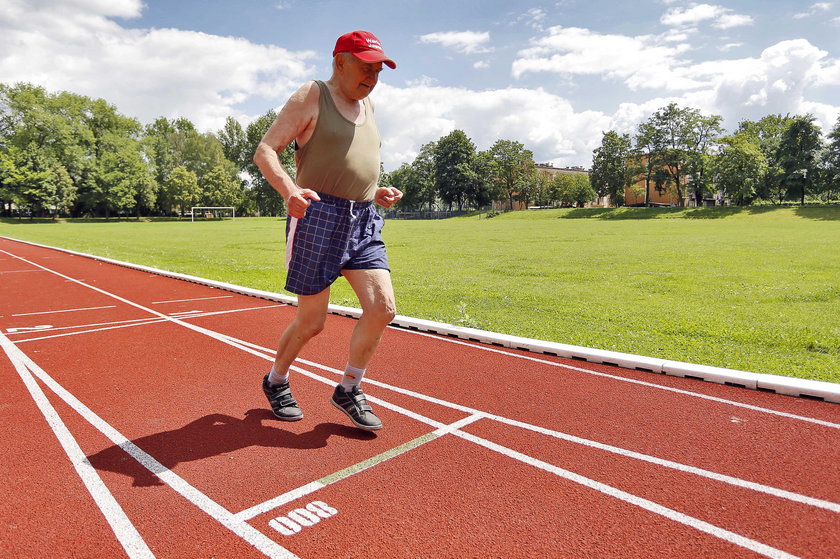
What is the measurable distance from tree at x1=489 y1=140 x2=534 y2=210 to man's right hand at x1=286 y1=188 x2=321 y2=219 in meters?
85.5

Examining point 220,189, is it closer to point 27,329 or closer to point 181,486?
point 27,329

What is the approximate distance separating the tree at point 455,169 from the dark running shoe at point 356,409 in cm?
8425

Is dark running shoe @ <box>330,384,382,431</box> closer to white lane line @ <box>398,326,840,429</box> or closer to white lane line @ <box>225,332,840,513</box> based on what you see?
white lane line @ <box>225,332,840,513</box>

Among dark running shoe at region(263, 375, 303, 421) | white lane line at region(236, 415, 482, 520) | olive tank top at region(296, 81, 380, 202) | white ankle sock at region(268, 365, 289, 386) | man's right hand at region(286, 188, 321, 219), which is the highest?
olive tank top at region(296, 81, 380, 202)

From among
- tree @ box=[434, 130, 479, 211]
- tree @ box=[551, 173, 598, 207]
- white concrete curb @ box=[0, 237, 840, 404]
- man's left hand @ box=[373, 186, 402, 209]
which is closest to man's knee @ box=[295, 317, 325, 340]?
man's left hand @ box=[373, 186, 402, 209]

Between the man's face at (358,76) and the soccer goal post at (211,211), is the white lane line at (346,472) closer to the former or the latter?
the man's face at (358,76)

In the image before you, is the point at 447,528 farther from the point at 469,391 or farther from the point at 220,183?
the point at 220,183

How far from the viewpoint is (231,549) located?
224 centimetres

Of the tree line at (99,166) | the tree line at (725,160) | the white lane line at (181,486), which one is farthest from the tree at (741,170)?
the white lane line at (181,486)

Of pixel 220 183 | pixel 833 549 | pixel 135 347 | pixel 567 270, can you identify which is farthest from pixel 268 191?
pixel 833 549

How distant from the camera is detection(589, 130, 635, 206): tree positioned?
73.6 metres

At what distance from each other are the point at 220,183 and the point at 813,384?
84.2 meters

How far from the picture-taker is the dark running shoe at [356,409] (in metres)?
3.39

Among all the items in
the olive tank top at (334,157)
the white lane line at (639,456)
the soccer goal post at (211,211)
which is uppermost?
the soccer goal post at (211,211)
